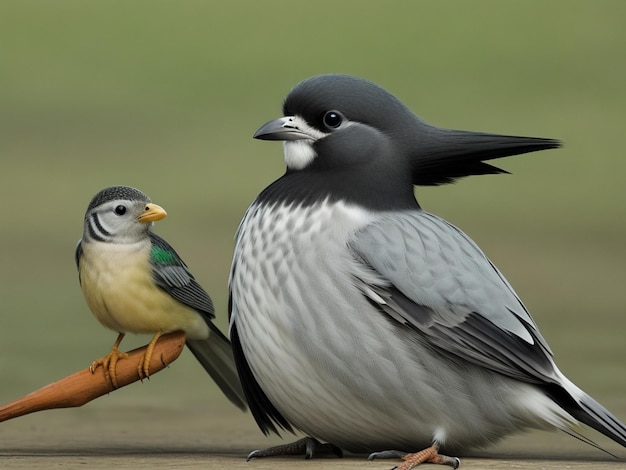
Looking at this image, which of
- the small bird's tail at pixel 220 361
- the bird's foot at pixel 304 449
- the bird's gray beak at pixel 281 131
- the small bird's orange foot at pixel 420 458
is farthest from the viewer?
the small bird's tail at pixel 220 361

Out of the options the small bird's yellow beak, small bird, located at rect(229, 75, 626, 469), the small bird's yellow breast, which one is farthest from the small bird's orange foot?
the small bird's yellow beak

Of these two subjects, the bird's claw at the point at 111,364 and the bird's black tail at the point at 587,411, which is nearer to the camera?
the bird's black tail at the point at 587,411

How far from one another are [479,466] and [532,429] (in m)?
0.17

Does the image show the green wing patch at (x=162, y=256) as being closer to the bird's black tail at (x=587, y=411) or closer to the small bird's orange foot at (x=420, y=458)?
the small bird's orange foot at (x=420, y=458)

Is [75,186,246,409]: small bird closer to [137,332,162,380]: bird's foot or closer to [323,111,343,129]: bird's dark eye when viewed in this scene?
[137,332,162,380]: bird's foot

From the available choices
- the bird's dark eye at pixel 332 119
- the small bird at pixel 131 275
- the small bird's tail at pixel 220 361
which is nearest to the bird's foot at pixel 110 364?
the small bird at pixel 131 275

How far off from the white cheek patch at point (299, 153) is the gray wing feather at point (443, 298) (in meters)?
0.20

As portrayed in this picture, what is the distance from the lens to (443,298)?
8.09 ft

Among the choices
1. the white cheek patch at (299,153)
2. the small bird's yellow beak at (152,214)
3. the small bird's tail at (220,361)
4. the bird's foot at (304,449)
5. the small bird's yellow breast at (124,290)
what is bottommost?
the bird's foot at (304,449)

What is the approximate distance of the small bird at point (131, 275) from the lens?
2561 millimetres

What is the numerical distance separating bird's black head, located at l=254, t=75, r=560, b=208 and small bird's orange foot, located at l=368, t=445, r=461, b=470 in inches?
19.5

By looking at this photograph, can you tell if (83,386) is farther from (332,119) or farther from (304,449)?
(332,119)

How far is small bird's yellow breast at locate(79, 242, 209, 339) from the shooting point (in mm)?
2555

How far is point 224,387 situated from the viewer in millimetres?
2828
